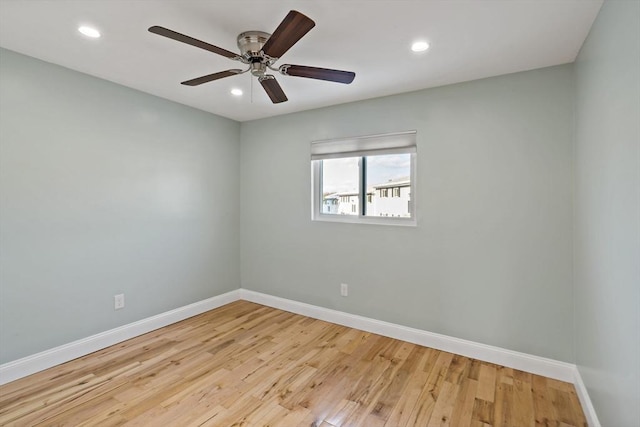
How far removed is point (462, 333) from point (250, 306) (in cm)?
242

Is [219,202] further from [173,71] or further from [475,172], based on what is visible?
[475,172]

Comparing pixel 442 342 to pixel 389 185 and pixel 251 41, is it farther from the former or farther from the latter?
pixel 251 41

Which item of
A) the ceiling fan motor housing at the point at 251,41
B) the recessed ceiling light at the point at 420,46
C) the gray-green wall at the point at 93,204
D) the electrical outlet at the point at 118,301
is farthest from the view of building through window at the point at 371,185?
the electrical outlet at the point at 118,301

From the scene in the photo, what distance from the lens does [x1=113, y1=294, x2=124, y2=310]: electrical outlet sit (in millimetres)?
2842

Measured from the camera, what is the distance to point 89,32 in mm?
1942

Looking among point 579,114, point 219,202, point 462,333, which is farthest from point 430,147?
point 219,202

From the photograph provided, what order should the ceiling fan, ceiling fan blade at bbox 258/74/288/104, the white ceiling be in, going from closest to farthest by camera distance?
the ceiling fan → the white ceiling → ceiling fan blade at bbox 258/74/288/104

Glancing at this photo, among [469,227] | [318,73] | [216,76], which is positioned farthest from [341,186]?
[216,76]

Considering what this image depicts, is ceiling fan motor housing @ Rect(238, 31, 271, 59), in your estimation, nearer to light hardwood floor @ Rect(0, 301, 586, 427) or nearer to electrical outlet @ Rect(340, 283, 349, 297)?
light hardwood floor @ Rect(0, 301, 586, 427)

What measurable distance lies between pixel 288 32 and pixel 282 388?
7.34ft

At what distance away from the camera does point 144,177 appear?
3064 mm

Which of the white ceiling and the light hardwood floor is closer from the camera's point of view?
the white ceiling

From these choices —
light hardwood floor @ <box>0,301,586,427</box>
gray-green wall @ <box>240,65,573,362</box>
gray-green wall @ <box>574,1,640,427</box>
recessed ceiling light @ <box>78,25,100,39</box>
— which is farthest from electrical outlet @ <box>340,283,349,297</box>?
recessed ceiling light @ <box>78,25,100,39</box>

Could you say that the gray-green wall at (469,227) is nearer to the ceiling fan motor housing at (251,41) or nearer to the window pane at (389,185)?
the window pane at (389,185)
